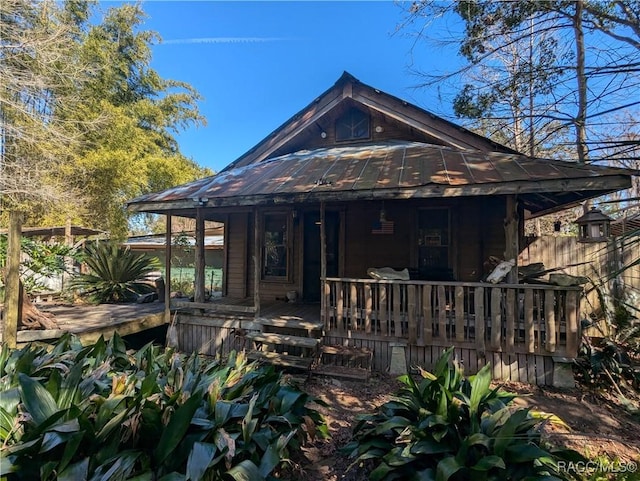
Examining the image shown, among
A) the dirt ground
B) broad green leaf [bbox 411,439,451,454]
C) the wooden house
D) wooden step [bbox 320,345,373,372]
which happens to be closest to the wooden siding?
the wooden house

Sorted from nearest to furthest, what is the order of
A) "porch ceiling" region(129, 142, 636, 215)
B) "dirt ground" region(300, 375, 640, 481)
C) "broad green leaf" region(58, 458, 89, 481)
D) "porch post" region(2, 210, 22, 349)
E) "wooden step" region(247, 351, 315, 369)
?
"broad green leaf" region(58, 458, 89, 481), "dirt ground" region(300, 375, 640, 481), "porch post" region(2, 210, 22, 349), "porch ceiling" region(129, 142, 636, 215), "wooden step" region(247, 351, 315, 369)

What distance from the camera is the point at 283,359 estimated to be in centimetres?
518

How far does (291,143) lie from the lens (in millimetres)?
8891

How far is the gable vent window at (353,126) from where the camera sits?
8477 millimetres

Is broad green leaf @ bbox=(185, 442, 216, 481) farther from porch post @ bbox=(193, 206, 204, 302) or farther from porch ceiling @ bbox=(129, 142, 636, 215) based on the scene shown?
porch post @ bbox=(193, 206, 204, 302)

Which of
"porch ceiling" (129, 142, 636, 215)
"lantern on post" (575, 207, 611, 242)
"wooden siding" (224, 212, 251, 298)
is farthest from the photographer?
"wooden siding" (224, 212, 251, 298)

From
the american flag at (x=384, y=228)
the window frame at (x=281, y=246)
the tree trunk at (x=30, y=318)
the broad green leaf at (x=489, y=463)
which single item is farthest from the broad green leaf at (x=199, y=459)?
the window frame at (x=281, y=246)

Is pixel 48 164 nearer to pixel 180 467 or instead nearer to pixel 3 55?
pixel 3 55

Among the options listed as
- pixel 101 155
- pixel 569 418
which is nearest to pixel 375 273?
pixel 569 418

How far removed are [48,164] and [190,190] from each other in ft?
32.4

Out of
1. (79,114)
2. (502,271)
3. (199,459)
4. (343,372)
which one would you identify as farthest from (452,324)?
(79,114)

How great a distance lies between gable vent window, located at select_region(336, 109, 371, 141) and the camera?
8.48 metres

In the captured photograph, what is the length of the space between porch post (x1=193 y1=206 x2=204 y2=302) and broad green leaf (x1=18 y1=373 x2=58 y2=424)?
447 cm

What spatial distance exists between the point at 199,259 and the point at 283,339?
269cm
